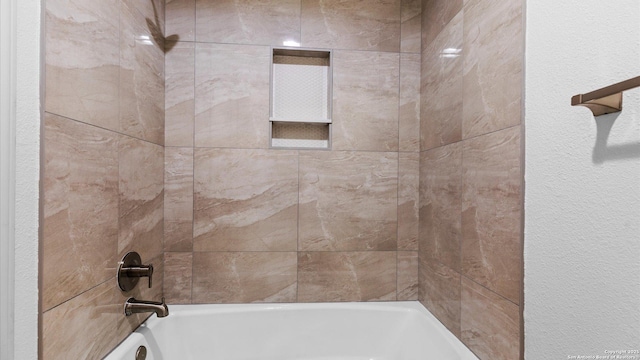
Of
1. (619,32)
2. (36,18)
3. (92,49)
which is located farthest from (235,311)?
(619,32)

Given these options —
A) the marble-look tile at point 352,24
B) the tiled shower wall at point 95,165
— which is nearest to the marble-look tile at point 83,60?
the tiled shower wall at point 95,165

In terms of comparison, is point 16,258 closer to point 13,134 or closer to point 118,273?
point 13,134

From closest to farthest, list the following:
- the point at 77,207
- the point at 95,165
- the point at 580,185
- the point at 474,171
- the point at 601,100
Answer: the point at 601,100, the point at 580,185, the point at 77,207, the point at 95,165, the point at 474,171

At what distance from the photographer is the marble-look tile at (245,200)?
70.6 inches

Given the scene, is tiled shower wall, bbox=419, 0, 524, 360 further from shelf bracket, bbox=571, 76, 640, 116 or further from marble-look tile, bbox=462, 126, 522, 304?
shelf bracket, bbox=571, 76, 640, 116

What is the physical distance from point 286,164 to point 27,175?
3.67 feet

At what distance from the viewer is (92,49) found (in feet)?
3.68

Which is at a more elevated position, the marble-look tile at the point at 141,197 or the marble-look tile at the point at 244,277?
the marble-look tile at the point at 141,197

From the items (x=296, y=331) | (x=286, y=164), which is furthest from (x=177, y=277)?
(x=286, y=164)

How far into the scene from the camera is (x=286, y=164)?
6.00 ft

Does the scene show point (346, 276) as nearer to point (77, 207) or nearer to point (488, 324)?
point (488, 324)

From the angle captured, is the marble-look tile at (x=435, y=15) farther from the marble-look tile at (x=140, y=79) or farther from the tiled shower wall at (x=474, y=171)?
the marble-look tile at (x=140, y=79)

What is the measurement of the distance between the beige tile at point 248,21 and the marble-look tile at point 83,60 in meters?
0.55

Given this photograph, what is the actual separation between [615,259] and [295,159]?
54.3 inches
